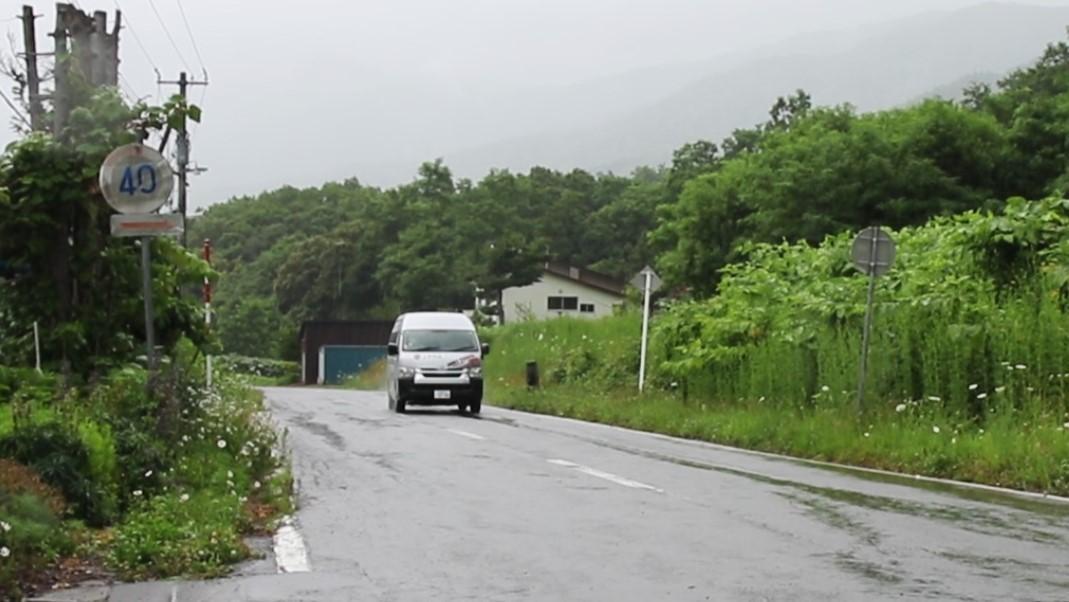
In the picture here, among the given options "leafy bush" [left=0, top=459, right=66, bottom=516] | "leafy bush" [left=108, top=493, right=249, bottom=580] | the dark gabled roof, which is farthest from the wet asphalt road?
the dark gabled roof

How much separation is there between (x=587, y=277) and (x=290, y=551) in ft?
245

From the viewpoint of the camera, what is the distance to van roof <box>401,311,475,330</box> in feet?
94.6

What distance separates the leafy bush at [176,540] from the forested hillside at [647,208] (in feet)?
71.4

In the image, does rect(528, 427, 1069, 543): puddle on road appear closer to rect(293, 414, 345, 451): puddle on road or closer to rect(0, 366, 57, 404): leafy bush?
rect(293, 414, 345, 451): puddle on road

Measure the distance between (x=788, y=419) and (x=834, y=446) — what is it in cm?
249

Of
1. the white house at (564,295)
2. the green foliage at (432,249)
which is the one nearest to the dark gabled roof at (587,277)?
the white house at (564,295)

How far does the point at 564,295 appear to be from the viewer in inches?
3243

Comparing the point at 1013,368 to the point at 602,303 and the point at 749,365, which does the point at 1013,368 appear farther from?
the point at 602,303

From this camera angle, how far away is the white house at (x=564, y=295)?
81.9 meters

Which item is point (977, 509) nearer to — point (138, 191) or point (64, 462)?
point (64, 462)

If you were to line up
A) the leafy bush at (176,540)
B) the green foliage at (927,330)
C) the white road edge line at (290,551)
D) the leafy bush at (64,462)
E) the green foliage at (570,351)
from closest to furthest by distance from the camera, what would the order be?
the leafy bush at (176,540) → the white road edge line at (290,551) → the leafy bush at (64,462) → the green foliage at (927,330) → the green foliage at (570,351)

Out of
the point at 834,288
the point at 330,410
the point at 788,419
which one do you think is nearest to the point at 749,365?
the point at 834,288

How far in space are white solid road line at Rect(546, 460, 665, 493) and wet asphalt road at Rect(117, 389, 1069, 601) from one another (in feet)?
0.14

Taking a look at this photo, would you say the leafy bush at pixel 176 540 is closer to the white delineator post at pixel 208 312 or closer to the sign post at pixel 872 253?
the white delineator post at pixel 208 312
